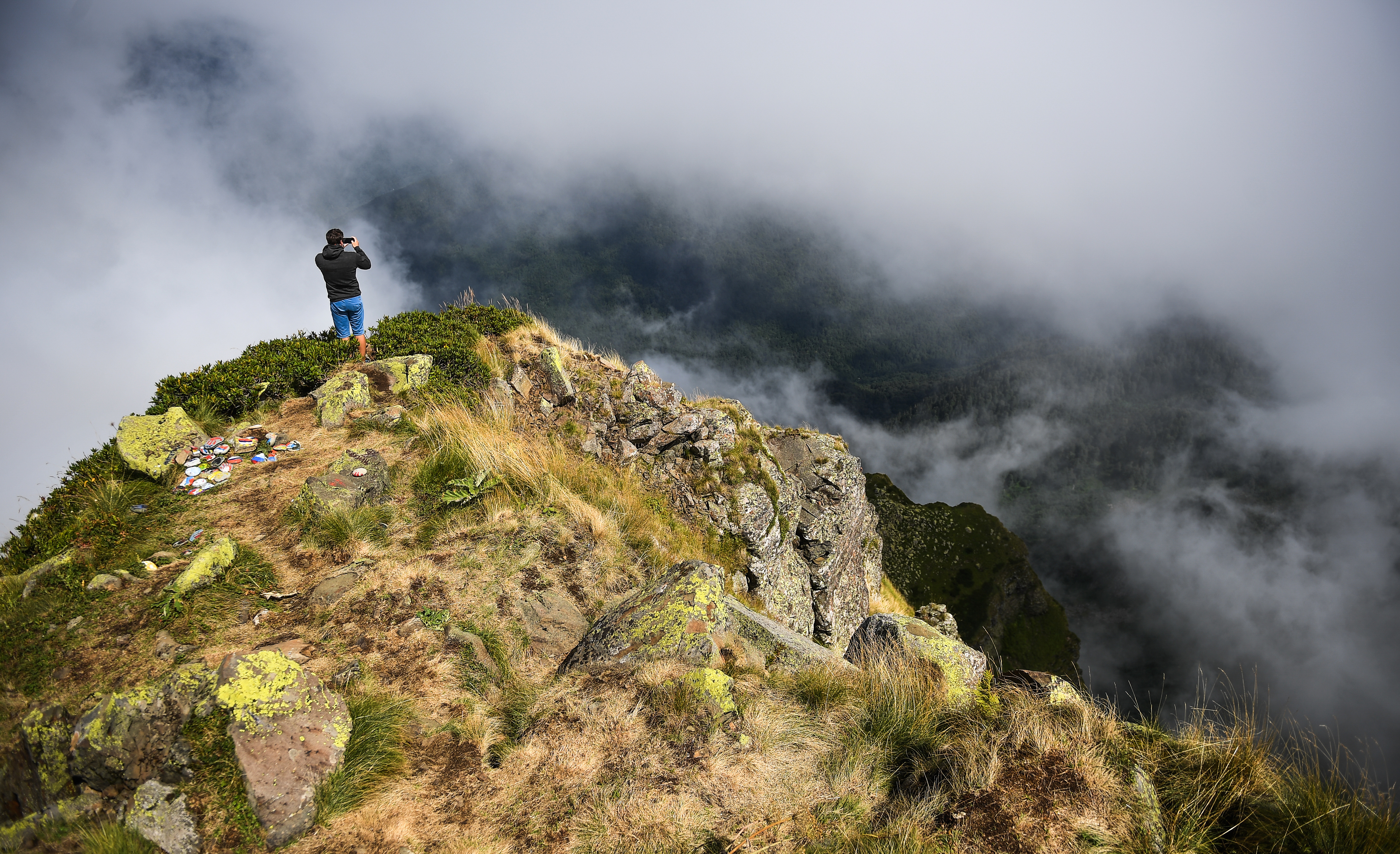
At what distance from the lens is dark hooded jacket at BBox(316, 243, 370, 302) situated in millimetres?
14383

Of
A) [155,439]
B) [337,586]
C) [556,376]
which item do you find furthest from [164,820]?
[556,376]

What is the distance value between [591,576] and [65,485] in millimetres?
9458

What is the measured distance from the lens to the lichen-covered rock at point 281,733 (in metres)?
5.18

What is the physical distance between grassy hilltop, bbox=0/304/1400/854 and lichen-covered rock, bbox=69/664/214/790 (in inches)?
6.6

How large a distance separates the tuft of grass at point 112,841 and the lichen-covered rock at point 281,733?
2.43 feet

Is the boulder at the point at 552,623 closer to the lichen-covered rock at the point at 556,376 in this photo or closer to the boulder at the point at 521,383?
the boulder at the point at 521,383

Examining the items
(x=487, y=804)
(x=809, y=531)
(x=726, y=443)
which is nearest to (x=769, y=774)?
(x=487, y=804)

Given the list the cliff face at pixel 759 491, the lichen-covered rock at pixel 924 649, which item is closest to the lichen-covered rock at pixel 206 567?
the cliff face at pixel 759 491

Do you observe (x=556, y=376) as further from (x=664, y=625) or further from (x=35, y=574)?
(x=664, y=625)

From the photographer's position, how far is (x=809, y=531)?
23.0m

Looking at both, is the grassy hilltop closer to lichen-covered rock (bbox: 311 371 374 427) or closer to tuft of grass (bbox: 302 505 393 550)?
tuft of grass (bbox: 302 505 393 550)

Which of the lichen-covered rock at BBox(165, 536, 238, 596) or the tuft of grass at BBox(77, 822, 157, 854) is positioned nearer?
the tuft of grass at BBox(77, 822, 157, 854)

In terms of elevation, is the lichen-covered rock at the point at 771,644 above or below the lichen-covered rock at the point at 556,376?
below

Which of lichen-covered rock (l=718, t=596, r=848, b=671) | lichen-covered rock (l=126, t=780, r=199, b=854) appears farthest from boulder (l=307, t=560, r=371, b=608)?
lichen-covered rock (l=718, t=596, r=848, b=671)
